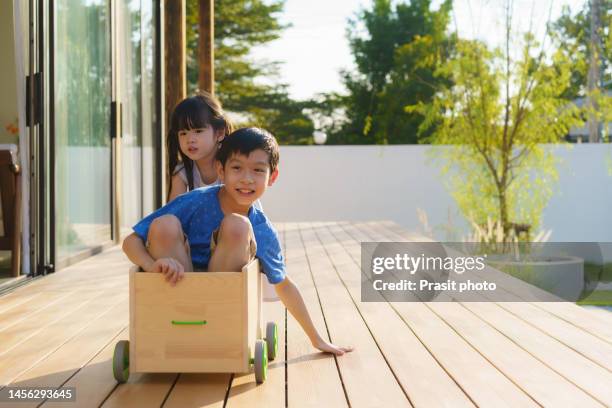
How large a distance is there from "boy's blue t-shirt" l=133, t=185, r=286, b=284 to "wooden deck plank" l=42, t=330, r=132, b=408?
14.7 inches

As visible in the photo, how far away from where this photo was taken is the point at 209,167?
8.43ft

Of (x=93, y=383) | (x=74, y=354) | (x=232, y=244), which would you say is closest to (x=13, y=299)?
(x=74, y=354)

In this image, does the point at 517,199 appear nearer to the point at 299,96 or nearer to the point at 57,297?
the point at 57,297

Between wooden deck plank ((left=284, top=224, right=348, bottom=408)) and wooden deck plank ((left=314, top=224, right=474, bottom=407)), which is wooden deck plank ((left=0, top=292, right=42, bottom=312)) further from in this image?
wooden deck plank ((left=314, top=224, right=474, bottom=407))

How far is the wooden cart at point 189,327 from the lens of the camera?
1.80m

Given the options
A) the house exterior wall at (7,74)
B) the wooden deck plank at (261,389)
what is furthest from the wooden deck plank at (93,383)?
the house exterior wall at (7,74)

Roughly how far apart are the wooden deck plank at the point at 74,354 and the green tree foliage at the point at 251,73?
47.7ft

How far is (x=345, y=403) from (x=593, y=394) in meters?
0.61

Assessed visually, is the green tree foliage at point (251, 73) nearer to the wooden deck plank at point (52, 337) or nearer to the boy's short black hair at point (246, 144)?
the wooden deck plank at point (52, 337)

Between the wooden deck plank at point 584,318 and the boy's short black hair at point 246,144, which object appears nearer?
the boy's short black hair at point 246,144

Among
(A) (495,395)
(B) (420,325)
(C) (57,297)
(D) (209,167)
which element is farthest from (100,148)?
(A) (495,395)

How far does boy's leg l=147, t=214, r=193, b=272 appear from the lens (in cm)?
185

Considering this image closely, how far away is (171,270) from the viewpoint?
1.77 meters

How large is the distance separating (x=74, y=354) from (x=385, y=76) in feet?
54.1
